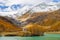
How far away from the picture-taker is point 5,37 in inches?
241

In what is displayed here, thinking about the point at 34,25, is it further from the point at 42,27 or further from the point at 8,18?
the point at 8,18

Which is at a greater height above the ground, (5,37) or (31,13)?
(31,13)

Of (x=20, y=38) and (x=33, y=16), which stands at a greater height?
(x=33, y=16)

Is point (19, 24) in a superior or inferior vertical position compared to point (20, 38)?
superior

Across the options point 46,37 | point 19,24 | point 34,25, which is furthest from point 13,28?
point 46,37

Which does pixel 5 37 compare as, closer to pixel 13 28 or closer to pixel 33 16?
pixel 13 28

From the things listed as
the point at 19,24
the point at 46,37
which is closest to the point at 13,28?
the point at 19,24

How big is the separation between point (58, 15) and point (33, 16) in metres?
0.72

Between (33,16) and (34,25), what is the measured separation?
0.87 feet

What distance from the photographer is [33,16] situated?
6168mm

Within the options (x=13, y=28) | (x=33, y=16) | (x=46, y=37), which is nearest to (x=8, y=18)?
(x=13, y=28)

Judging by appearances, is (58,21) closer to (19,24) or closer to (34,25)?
(34,25)

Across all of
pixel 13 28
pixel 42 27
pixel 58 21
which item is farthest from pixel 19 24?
pixel 58 21

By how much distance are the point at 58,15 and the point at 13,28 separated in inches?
53.3
